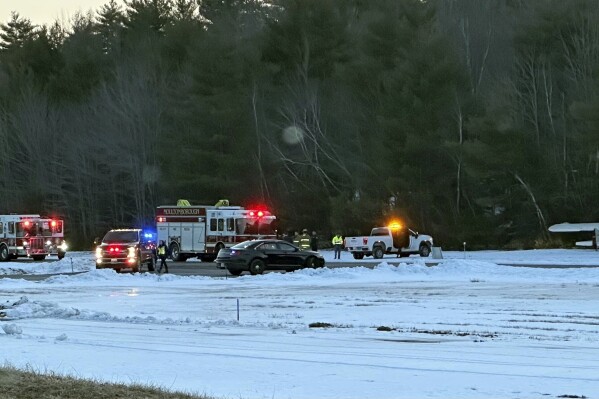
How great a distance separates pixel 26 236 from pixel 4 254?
58.9 inches

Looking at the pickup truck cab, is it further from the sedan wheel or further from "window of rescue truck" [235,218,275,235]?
"window of rescue truck" [235,218,275,235]

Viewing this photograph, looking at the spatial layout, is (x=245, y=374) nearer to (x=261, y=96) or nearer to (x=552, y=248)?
(x=552, y=248)

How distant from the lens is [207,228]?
5453 centimetres

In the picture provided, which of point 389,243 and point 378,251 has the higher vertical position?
point 389,243

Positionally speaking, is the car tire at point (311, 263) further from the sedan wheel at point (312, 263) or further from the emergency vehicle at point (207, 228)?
the emergency vehicle at point (207, 228)

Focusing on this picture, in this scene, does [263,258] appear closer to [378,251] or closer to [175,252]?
[378,251]

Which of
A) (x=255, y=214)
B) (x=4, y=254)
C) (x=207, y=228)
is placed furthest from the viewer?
(x=4, y=254)

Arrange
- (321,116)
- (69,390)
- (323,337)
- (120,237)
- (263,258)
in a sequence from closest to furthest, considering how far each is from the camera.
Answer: (69,390), (323,337), (263,258), (120,237), (321,116)

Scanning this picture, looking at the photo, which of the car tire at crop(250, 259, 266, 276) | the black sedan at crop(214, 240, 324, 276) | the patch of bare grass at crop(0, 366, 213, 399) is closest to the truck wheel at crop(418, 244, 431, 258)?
the black sedan at crop(214, 240, 324, 276)

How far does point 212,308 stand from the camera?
2384 centimetres

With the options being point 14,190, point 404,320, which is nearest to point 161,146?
point 14,190

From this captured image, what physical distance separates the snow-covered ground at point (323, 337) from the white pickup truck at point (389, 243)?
67.7 feet

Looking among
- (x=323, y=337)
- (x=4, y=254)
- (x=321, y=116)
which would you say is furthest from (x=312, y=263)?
(x=321, y=116)

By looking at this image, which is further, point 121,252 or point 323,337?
point 121,252
